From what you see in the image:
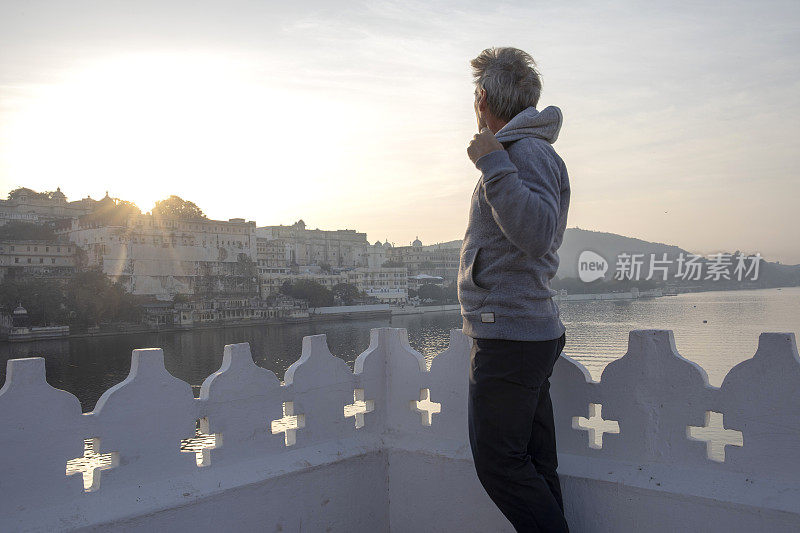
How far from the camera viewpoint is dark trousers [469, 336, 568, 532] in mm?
1858

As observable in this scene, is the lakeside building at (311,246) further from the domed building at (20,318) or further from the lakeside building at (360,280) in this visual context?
the domed building at (20,318)

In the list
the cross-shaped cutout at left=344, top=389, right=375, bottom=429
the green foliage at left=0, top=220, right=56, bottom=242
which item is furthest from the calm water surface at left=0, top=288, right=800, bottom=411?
the cross-shaped cutout at left=344, top=389, right=375, bottom=429

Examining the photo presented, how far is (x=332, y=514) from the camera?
2.71m

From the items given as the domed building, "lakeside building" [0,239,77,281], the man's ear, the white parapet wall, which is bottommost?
the domed building

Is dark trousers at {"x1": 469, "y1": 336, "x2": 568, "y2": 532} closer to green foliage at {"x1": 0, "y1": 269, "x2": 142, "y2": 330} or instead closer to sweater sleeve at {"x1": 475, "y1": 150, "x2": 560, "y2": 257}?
sweater sleeve at {"x1": 475, "y1": 150, "x2": 560, "y2": 257}

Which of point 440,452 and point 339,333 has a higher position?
point 440,452

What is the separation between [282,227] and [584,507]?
260ft

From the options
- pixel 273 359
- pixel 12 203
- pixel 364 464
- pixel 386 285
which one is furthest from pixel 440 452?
pixel 386 285

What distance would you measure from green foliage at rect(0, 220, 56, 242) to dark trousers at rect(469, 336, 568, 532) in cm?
5220

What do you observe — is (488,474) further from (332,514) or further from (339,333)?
(339,333)

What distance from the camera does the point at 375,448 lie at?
289 cm

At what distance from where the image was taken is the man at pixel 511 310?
1.84 meters

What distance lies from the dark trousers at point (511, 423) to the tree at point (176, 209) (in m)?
56.9

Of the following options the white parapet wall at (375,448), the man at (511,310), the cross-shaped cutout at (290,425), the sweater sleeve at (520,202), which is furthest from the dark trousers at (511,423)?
the cross-shaped cutout at (290,425)
